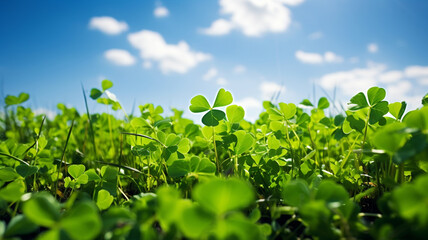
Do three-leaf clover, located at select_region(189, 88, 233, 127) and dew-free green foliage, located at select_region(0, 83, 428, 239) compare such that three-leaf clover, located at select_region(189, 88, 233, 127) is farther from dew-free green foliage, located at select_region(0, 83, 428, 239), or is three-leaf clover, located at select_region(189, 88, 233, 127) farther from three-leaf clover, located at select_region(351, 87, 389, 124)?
three-leaf clover, located at select_region(351, 87, 389, 124)

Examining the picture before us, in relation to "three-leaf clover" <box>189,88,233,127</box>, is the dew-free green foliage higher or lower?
lower

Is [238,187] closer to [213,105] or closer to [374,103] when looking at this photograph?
[213,105]

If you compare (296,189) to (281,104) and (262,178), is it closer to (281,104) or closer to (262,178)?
(262,178)

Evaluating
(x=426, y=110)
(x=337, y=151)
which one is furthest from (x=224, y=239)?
(x=337, y=151)

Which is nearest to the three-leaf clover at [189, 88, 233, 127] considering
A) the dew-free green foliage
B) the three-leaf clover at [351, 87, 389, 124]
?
the dew-free green foliage

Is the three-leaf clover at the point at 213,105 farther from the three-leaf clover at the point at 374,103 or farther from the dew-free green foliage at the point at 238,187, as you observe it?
the three-leaf clover at the point at 374,103

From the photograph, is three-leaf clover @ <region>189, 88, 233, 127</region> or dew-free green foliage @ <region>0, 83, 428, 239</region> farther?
three-leaf clover @ <region>189, 88, 233, 127</region>

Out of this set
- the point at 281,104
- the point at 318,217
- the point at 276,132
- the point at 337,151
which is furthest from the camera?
the point at 337,151

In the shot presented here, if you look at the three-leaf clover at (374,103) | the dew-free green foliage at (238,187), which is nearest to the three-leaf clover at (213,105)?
the dew-free green foliage at (238,187)
